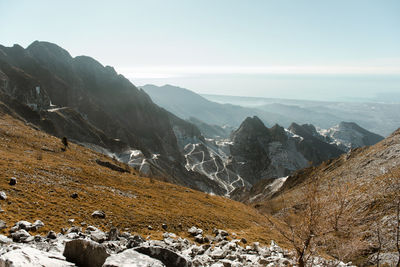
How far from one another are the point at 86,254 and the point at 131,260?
7.32 ft

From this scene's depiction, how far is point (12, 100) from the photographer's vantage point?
113000 millimetres

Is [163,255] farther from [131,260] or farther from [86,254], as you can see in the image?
[86,254]

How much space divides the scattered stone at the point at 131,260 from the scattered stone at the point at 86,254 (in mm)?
843

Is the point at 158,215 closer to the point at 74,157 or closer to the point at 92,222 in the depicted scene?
the point at 92,222

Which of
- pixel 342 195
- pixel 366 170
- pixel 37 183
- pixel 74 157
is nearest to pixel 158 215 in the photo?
pixel 37 183

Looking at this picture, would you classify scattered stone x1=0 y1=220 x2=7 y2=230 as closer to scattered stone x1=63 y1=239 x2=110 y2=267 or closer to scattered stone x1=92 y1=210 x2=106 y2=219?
scattered stone x1=92 y1=210 x2=106 y2=219

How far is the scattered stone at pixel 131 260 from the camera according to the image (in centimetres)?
875

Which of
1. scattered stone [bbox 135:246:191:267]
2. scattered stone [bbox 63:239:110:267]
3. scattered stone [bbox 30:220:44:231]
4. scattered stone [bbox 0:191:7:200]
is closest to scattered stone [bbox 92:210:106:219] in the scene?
scattered stone [bbox 30:220:44:231]

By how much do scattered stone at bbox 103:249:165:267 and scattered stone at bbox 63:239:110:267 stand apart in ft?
2.77

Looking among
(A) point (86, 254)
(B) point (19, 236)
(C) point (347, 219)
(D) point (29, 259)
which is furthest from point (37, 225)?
(C) point (347, 219)

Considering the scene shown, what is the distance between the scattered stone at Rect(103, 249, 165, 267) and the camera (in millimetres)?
8752

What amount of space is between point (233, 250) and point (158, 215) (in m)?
12.3

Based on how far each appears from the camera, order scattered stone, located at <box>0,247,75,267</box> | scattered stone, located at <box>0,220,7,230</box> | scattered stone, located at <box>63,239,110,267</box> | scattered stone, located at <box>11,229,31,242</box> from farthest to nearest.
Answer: scattered stone, located at <box>0,220,7,230</box>
scattered stone, located at <box>11,229,31,242</box>
scattered stone, located at <box>63,239,110,267</box>
scattered stone, located at <box>0,247,75,267</box>

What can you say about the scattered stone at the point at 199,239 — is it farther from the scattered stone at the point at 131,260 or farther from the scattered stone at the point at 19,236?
the scattered stone at the point at 131,260
